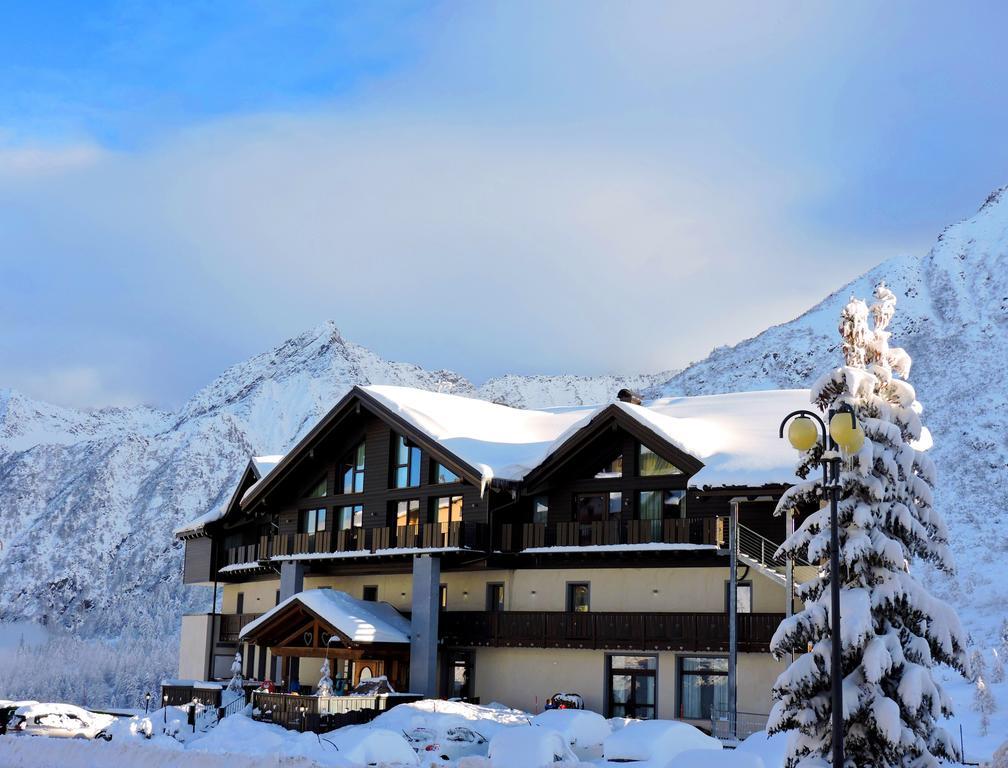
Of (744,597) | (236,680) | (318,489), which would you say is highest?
(318,489)

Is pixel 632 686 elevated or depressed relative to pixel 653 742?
elevated

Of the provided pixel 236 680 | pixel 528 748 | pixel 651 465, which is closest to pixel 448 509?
pixel 651 465

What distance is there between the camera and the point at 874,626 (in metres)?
21.7

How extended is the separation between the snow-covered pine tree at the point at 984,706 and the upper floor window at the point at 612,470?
13.2 meters

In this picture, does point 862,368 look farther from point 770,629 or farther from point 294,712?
point 294,712

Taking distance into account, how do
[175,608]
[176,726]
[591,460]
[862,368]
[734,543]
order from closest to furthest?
1. [862,368]
2. [734,543]
3. [176,726]
4. [591,460]
5. [175,608]

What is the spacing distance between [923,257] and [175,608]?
112 meters

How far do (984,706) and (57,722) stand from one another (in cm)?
2817

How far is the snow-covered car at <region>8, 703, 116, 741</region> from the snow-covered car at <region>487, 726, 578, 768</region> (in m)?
14.5

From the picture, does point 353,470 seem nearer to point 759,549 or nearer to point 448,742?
point 759,549

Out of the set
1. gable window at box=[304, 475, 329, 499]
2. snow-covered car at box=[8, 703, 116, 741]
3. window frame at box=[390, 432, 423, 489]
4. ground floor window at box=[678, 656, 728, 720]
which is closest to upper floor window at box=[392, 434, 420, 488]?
window frame at box=[390, 432, 423, 489]

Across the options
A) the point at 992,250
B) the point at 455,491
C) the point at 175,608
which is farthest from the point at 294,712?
the point at 175,608

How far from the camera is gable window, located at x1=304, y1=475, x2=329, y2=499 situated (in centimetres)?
5309

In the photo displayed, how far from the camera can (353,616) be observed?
4531cm
